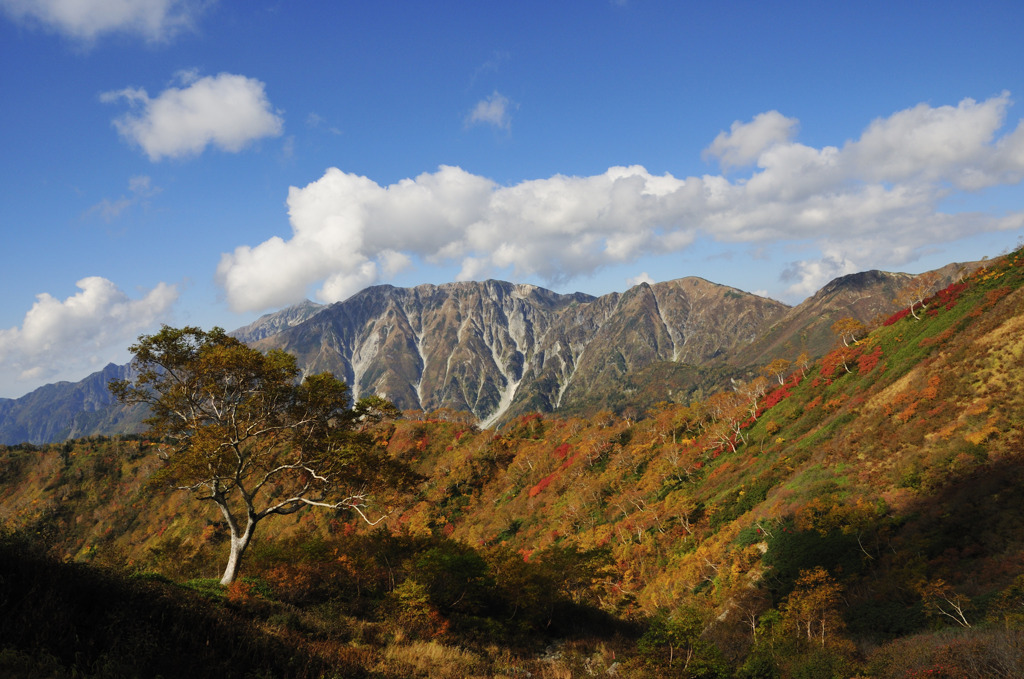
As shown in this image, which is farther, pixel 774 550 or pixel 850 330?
pixel 850 330

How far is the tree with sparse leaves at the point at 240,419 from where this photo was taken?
19672 mm

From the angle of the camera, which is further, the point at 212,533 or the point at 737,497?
the point at 212,533

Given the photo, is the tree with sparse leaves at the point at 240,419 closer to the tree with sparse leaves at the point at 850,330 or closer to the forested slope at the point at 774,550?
the forested slope at the point at 774,550

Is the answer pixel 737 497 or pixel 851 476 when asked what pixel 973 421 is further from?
pixel 737 497

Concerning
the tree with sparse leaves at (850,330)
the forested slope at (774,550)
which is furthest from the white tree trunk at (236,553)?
the tree with sparse leaves at (850,330)

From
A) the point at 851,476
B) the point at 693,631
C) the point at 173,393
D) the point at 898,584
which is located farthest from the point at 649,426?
the point at 173,393

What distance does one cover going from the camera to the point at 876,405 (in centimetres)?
4159

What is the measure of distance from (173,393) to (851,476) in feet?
146

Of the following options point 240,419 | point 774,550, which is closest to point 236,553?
point 240,419

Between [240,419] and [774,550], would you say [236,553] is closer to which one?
[240,419]

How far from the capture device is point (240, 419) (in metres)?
21.5

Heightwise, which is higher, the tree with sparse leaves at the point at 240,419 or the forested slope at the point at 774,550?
the tree with sparse leaves at the point at 240,419

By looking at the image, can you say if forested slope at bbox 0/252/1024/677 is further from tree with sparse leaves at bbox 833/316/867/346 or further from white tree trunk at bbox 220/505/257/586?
tree with sparse leaves at bbox 833/316/867/346

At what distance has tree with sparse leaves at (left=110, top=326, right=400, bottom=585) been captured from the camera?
1967 centimetres
